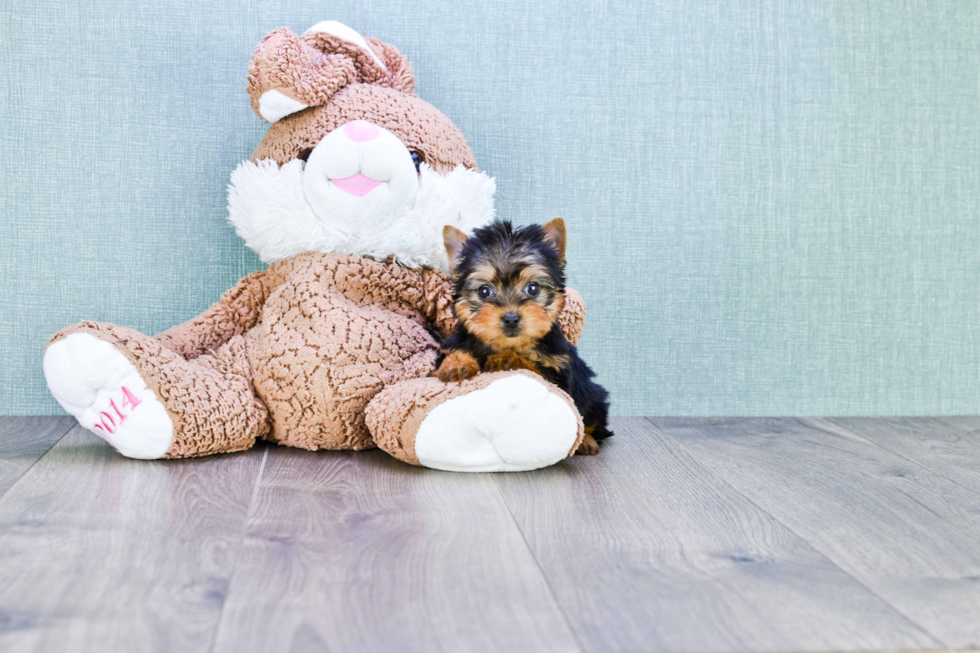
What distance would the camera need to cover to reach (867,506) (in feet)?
4.20

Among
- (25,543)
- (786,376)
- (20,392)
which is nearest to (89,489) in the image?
(25,543)

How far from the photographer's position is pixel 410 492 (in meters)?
1.30

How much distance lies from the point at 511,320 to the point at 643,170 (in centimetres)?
86

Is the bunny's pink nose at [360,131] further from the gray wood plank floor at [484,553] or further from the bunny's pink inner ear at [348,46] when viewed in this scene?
the gray wood plank floor at [484,553]

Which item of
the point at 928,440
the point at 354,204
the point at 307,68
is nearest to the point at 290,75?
the point at 307,68

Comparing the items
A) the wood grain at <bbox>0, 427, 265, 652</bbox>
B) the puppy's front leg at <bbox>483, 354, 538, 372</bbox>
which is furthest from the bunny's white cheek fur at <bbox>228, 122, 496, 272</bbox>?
the wood grain at <bbox>0, 427, 265, 652</bbox>

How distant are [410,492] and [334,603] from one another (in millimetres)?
446

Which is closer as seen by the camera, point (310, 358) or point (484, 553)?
point (484, 553)

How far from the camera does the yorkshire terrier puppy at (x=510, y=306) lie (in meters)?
1.36

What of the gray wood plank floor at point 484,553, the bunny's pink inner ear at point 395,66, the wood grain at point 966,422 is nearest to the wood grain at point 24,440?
the gray wood plank floor at point 484,553

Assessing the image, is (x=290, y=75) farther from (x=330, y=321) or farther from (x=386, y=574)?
(x=386, y=574)

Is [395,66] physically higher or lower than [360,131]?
higher

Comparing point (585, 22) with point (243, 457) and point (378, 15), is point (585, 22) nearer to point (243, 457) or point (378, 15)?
point (378, 15)

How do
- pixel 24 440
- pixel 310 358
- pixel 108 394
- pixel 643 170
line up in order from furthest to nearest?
pixel 643 170 < pixel 24 440 < pixel 310 358 < pixel 108 394
